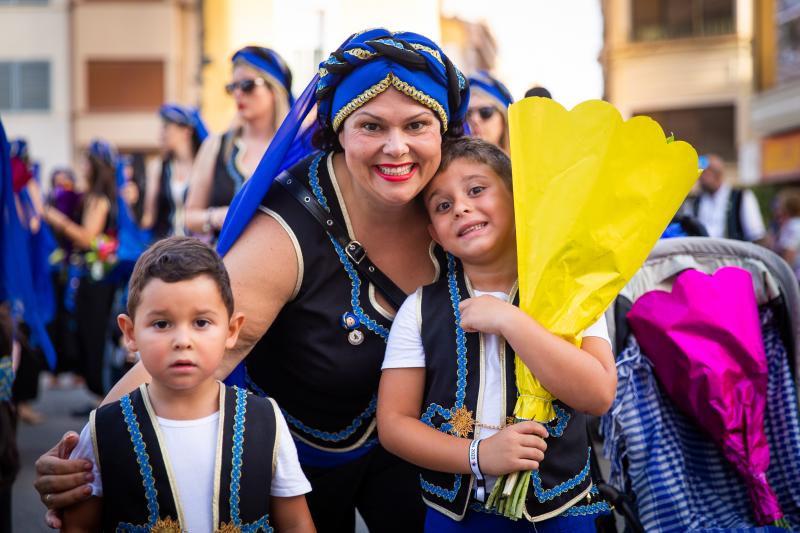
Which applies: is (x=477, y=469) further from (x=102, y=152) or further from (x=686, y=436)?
(x=102, y=152)

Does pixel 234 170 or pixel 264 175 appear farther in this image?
pixel 234 170

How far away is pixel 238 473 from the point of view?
6.86 feet

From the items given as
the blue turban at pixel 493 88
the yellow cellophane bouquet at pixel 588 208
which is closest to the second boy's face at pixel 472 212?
the yellow cellophane bouquet at pixel 588 208

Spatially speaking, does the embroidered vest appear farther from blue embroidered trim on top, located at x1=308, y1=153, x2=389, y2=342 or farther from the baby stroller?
the baby stroller

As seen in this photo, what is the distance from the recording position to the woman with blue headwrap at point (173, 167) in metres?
6.68

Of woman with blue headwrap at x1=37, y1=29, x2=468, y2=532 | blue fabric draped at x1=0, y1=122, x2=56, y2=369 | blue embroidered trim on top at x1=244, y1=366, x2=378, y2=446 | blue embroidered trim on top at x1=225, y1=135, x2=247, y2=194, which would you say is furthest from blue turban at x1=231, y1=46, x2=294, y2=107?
blue embroidered trim on top at x1=244, y1=366, x2=378, y2=446

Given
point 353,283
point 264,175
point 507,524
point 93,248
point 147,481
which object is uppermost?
point 264,175

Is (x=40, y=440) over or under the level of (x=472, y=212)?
under

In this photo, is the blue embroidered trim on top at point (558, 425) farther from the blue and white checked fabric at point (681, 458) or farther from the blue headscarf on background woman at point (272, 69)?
the blue headscarf on background woman at point (272, 69)

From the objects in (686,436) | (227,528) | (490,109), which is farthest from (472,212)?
(490,109)

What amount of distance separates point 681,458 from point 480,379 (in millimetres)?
957

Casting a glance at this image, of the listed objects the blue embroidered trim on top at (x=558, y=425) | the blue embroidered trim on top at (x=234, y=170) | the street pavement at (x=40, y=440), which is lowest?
the street pavement at (x=40, y=440)

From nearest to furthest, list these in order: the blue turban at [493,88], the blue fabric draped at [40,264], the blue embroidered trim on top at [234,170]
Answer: the blue turban at [493,88] < the blue fabric draped at [40,264] < the blue embroidered trim on top at [234,170]

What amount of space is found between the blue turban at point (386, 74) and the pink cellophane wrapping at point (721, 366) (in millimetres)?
962
